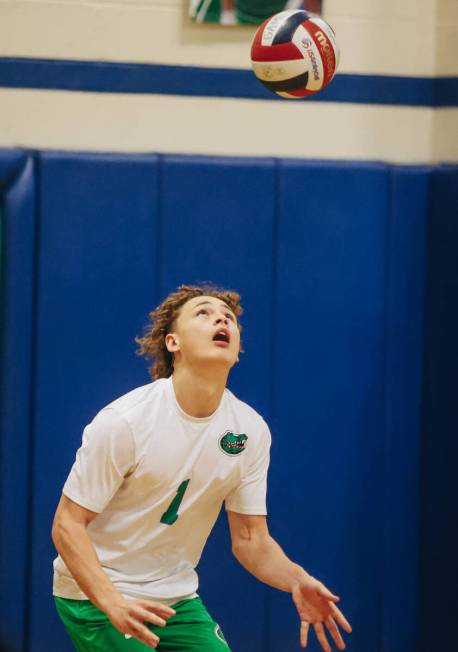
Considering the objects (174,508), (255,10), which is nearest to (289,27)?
(255,10)

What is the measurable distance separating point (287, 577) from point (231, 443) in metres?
0.43

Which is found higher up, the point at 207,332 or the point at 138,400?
the point at 207,332

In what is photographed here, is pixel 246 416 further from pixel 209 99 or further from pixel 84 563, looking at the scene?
pixel 209 99

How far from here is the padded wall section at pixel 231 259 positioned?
15.9 feet

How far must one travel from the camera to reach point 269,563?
3689mm

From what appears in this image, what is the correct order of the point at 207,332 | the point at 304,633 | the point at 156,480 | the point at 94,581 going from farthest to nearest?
the point at 207,332 → the point at 156,480 → the point at 304,633 → the point at 94,581

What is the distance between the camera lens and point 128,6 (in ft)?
16.0

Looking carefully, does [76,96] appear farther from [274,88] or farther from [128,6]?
[274,88]

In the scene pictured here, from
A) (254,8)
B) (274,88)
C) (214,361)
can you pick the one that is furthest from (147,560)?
(254,8)

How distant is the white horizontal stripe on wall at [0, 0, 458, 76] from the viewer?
4.82 metres

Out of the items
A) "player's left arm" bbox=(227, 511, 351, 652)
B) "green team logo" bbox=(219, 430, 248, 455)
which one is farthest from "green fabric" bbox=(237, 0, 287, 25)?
"player's left arm" bbox=(227, 511, 351, 652)

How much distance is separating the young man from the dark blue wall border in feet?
4.74

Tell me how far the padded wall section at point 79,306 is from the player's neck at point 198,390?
1.18 metres

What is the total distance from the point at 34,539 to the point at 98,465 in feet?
4.81
